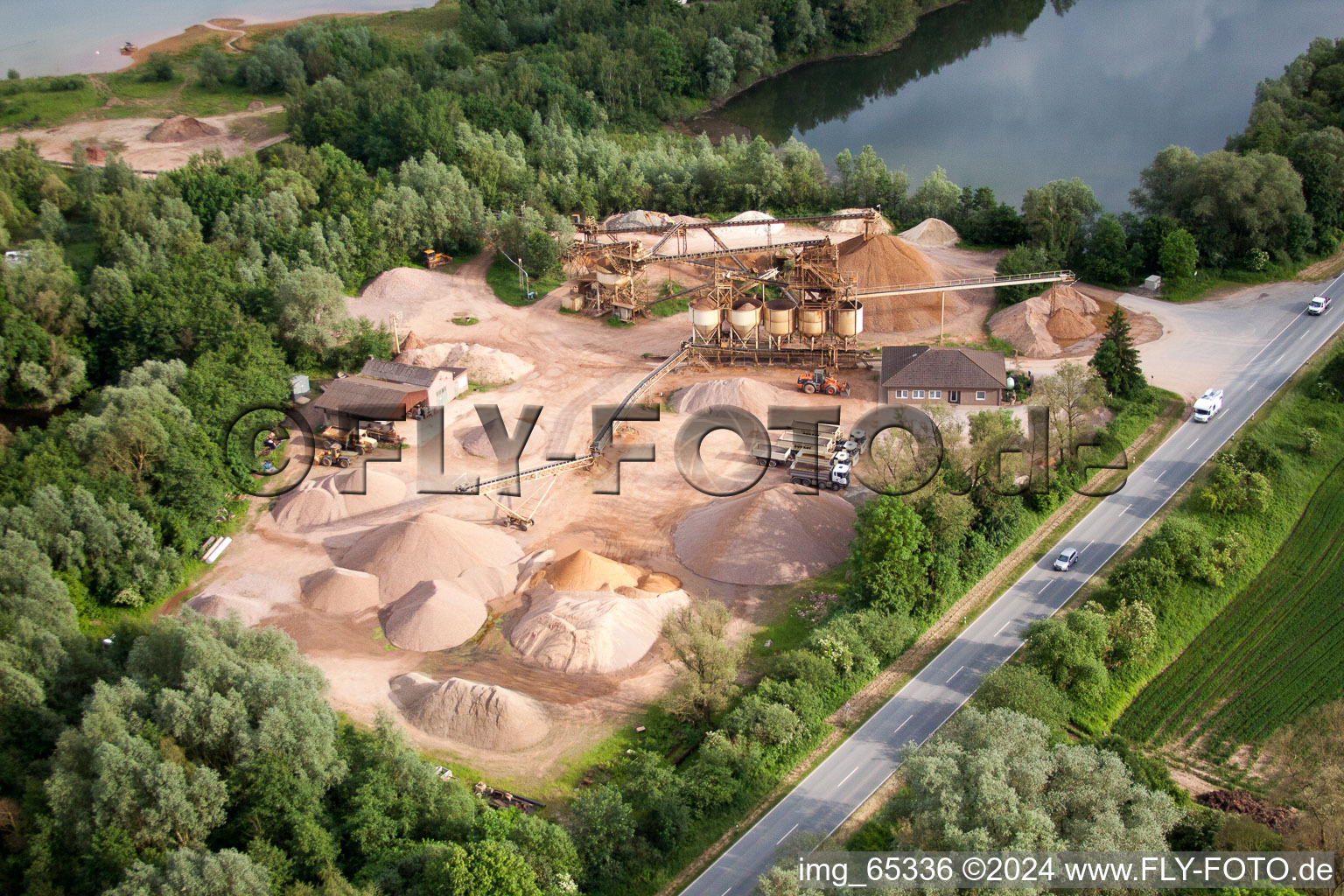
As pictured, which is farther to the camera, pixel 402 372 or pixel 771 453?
pixel 402 372

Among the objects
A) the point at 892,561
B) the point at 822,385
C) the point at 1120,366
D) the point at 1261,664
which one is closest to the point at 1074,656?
the point at 892,561

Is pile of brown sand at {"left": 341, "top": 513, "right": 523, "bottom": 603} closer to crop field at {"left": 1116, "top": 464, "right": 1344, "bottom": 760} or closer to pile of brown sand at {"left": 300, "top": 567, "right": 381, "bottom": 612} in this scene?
pile of brown sand at {"left": 300, "top": 567, "right": 381, "bottom": 612}

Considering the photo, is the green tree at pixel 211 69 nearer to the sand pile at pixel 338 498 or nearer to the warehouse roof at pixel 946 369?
the sand pile at pixel 338 498

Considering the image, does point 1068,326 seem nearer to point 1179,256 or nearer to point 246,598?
point 1179,256

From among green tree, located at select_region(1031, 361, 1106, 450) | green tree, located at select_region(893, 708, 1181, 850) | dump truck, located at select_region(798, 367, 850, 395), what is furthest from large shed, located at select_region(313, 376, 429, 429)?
green tree, located at select_region(893, 708, 1181, 850)

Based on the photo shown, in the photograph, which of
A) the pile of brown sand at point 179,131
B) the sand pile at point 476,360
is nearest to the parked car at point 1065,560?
the sand pile at point 476,360

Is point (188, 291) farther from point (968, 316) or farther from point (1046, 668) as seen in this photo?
point (1046, 668)

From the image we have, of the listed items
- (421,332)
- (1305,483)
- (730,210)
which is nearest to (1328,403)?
(1305,483)
